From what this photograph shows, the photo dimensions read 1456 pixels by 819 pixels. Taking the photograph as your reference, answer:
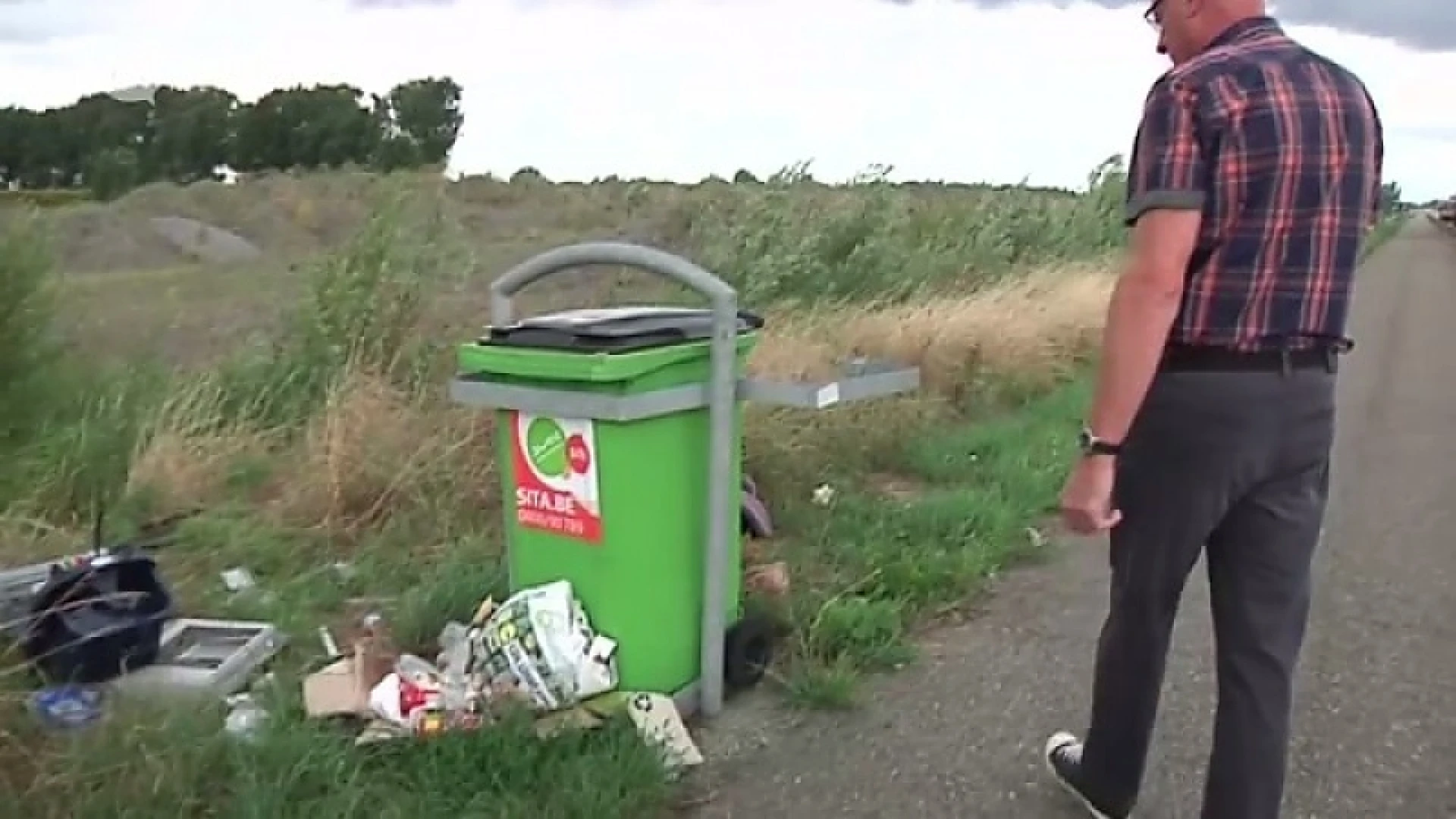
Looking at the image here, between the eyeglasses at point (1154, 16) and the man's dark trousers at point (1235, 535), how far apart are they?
0.75 m

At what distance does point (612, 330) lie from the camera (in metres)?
4.13

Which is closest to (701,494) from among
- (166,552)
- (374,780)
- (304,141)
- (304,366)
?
(374,780)

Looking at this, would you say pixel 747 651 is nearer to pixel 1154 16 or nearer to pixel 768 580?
pixel 768 580

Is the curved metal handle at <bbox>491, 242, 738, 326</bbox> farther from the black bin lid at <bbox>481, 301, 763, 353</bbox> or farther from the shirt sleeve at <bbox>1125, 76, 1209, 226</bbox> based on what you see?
the shirt sleeve at <bbox>1125, 76, 1209, 226</bbox>

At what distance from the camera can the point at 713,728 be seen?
14.6ft

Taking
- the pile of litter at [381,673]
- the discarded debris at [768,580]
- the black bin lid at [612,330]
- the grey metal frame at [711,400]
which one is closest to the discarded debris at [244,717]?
the pile of litter at [381,673]

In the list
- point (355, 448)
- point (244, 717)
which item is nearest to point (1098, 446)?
point (244, 717)

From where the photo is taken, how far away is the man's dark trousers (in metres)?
3.09

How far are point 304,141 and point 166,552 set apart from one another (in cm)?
5183

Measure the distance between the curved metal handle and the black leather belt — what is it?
1.45 meters

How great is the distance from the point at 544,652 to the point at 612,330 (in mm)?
898

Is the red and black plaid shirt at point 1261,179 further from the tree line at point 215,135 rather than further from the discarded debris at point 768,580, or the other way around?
the tree line at point 215,135

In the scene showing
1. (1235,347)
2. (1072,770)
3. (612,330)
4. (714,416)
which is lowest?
(1072,770)

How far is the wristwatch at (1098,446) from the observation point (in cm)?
314
